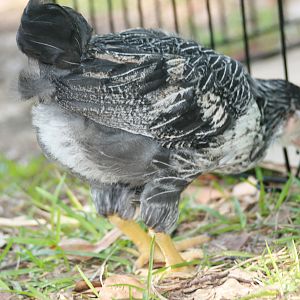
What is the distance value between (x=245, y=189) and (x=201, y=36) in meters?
3.36

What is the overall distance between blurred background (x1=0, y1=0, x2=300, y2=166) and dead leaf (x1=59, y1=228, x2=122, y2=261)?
1.42m

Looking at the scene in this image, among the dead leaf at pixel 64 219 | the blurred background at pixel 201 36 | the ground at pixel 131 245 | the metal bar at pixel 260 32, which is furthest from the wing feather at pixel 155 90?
the metal bar at pixel 260 32

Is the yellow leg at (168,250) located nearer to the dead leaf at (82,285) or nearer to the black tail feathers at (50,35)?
the dead leaf at (82,285)

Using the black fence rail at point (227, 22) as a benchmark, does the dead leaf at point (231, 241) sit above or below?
below

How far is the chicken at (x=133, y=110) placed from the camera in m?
2.90

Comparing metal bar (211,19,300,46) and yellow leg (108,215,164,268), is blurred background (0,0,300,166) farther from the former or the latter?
yellow leg (108,215,164,268)

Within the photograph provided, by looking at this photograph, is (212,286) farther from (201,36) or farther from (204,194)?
(201,36)

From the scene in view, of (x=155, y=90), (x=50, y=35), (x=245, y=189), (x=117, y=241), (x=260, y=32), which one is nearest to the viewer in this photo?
(x=50, y=35)

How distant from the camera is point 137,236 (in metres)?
3.52

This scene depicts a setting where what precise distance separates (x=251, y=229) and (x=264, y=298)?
105 cm

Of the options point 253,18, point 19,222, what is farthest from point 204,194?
point 253,18

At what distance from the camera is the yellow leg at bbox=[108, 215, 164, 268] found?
11.4ft

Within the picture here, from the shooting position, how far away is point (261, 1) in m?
8.45

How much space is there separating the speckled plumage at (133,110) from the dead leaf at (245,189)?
764 mm
